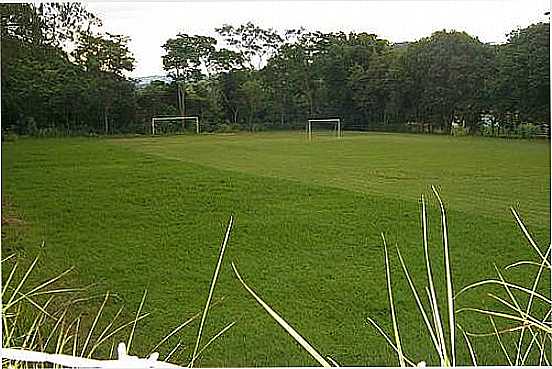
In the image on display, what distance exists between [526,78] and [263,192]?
3.58ft

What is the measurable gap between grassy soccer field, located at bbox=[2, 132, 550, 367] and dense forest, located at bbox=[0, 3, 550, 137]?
0.29ft

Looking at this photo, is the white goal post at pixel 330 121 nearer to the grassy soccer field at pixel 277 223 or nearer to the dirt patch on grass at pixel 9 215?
the grassy soccer field at pixel 277 223

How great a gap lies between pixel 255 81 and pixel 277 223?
59 centimetres

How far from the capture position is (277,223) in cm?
279

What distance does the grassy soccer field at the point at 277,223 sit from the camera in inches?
104

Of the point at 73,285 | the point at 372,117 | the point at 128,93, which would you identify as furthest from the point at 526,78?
the point at 73,285

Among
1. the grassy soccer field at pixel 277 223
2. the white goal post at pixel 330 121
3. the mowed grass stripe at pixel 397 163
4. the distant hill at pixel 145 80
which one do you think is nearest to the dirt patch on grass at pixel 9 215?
the grassy soccer field at pixel 277 223

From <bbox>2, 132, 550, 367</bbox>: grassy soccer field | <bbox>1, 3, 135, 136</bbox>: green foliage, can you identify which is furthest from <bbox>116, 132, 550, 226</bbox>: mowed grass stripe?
<bbox>1, 3, 135, 136</bbox>: green foliage

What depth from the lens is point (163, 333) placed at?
8.63 feet

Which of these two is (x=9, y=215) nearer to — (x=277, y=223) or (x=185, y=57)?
(x=185, y=57)

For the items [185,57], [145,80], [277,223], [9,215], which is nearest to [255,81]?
[185,57]

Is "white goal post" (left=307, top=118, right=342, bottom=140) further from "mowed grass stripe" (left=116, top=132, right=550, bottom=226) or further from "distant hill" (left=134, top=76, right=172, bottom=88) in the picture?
"distant hill" (left=134, top=76, right=172, bottom=88)

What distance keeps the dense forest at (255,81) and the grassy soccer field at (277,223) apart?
88mm

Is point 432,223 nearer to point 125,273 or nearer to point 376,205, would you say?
point 376,205
